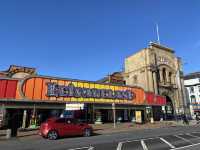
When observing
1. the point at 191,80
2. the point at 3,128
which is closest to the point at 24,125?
the point at 3,128

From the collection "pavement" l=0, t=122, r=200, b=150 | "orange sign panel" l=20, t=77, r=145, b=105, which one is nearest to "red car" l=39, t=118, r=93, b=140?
"pavement" l=0, t=122, r=200, b=150

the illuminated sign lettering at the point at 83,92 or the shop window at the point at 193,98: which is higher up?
the shop window at the point at 193,98

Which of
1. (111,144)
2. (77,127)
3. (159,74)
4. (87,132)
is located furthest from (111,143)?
(159,74)

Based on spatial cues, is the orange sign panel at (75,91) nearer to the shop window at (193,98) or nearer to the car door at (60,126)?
the car door at (60,126)

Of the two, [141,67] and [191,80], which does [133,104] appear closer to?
[141,67]

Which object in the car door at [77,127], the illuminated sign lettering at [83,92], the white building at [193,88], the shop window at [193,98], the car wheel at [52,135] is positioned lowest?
the car wheel at [52,135]

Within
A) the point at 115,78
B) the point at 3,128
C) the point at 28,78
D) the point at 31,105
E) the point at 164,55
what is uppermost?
the point at 164,55

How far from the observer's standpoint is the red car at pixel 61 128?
743 inches

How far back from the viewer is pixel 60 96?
3238cm

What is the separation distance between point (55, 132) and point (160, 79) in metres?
36.9

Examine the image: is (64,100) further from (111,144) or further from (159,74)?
(159,74)

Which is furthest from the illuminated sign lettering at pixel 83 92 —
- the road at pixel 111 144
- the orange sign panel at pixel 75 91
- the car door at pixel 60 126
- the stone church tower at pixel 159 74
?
the road at pixel 111 144

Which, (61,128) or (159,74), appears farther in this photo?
(159,74)

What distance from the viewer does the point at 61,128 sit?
64.2ft
